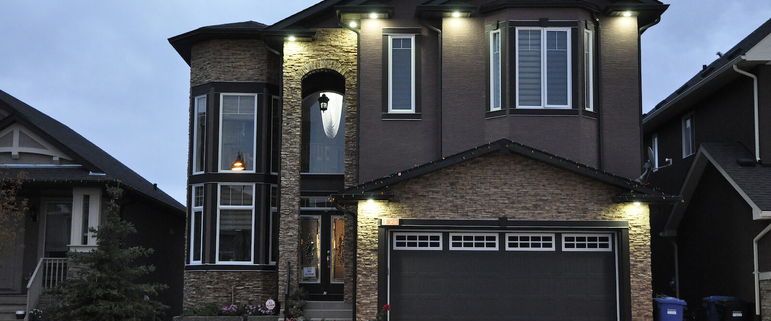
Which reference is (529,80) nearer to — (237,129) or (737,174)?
(737,174)

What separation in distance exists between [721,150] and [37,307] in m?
16.2

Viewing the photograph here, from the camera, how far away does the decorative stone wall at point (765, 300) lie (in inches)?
840

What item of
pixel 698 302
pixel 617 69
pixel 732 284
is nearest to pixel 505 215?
pixel 617 69

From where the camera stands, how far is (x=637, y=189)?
20.6 metres

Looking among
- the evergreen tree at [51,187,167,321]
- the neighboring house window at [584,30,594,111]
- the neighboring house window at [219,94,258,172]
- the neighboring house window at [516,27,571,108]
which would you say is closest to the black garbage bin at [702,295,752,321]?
the neighboring house window at [584,30,594,111]

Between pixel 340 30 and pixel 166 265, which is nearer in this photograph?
pixel 340 30

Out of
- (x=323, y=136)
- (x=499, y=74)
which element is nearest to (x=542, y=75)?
(x=499, y=74)

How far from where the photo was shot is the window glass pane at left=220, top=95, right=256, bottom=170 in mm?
25078

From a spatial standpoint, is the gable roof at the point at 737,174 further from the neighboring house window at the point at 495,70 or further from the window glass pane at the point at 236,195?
the window glass pane at the point at 236,195

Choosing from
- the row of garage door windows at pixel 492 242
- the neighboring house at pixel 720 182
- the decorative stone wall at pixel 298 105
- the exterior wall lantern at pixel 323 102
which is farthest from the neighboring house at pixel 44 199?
the neighboring house at pixel 720 182

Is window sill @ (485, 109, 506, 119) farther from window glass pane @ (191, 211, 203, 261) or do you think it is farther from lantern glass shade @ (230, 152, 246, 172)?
window glass pane @ (191, 211, 203, 261)

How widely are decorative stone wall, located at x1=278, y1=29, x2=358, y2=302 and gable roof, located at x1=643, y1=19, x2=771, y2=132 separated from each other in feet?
27.4

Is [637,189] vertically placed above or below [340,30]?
below

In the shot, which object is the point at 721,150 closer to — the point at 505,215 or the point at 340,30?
the point at 505,215
